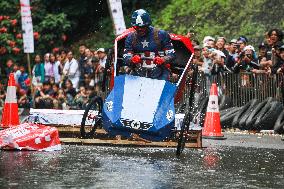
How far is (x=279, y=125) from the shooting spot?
21.1 metres

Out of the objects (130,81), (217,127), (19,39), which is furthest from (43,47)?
(130,81)

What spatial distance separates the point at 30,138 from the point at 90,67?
14132 millimetres

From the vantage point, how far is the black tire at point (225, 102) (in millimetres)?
23828

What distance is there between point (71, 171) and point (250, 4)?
21726mm

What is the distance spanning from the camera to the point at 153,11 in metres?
37.3

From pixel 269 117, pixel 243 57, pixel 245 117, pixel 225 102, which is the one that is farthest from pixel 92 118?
pixel 243 57

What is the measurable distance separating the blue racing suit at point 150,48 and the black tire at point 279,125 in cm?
533

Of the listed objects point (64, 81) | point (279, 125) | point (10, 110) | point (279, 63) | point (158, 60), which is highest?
point (279, 63)

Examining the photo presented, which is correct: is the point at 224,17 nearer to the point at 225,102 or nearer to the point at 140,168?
the point at 225,102

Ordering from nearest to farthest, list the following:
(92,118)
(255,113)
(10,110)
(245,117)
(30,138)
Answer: (30,138) → (92,118) → (10,110) → (255,113) → (245,117)

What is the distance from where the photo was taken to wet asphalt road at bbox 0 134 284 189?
11312mm

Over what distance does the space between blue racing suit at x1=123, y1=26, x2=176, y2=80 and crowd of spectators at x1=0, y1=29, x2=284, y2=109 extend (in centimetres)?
622

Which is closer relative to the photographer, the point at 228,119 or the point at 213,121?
the point at 213,121

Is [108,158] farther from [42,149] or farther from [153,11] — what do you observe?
[153,11]
